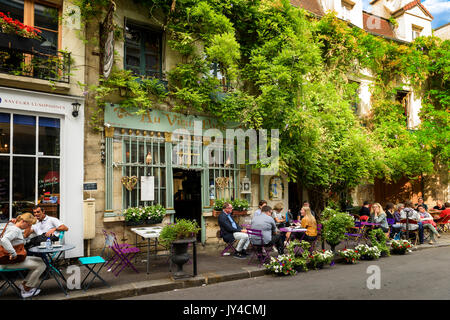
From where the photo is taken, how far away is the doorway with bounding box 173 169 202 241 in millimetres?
11117

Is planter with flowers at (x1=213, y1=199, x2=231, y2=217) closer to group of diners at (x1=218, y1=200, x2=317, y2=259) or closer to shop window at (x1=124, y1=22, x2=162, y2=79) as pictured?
group of diners at (x1=218, y1=200, x2=317, y2=259)

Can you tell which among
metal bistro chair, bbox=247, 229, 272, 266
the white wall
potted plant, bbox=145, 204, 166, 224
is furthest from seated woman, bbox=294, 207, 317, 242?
the white wall

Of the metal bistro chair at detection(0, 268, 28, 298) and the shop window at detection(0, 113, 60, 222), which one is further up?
the shop window at detection(0, 113, 60, 222)

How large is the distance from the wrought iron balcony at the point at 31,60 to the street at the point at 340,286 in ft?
19.0

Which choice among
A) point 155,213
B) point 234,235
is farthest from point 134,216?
point 234,235

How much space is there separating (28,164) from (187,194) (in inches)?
194

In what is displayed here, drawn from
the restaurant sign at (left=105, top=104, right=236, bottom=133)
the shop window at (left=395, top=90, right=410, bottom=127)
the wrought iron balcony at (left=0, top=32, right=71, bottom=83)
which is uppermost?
the shop window at (left=395, top=90, right=410, bottom=127)

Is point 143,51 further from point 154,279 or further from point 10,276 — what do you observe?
point 10,276

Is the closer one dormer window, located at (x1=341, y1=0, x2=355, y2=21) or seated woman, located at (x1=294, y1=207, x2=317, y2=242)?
seated woman, located at (x1=294, y1=207, x2=317, y2=242)

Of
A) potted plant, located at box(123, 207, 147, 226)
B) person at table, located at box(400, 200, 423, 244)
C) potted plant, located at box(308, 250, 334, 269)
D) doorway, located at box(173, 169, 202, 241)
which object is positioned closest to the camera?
potted plant, located at box(308, 250, 334, 269)

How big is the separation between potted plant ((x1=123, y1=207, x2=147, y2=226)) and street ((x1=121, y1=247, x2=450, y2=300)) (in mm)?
3138

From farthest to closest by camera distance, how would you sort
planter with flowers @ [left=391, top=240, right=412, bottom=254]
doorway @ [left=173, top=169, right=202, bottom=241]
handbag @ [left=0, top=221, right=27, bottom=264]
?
doorway @ [left=173, top=169, right=202, bottom=241] → planter with flowers @ [left=391, top=240, right=412, bottom=254] → handbag @ [left=0, top=221, right=27, bottom=264]

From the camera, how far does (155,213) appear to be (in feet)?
30.5

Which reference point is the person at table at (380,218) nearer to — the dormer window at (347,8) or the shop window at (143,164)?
the shop window at (143,164)
